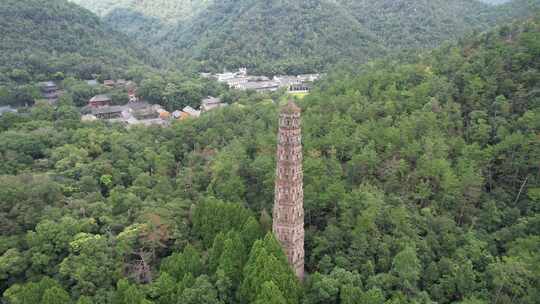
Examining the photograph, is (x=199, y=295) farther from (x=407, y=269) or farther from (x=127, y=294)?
(x=407, y=269)

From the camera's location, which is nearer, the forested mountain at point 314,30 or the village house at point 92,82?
the village house at point 92,82

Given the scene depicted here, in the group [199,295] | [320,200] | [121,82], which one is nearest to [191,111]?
[121,82]

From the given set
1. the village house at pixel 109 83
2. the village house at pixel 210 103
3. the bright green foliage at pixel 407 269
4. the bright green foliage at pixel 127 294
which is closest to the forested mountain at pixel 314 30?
the village house at pixel 109 83

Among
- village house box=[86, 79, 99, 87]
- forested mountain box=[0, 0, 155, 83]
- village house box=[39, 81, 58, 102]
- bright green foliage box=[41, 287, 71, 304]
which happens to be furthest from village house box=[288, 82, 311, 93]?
bright green foliage box=[41, 287, 71, 304]

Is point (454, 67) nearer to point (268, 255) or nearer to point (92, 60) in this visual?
point (268, 255)

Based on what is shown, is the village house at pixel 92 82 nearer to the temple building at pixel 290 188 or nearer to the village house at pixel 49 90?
the village house at pixel 49 90

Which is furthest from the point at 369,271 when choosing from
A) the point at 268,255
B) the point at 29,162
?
the point at 29,162
